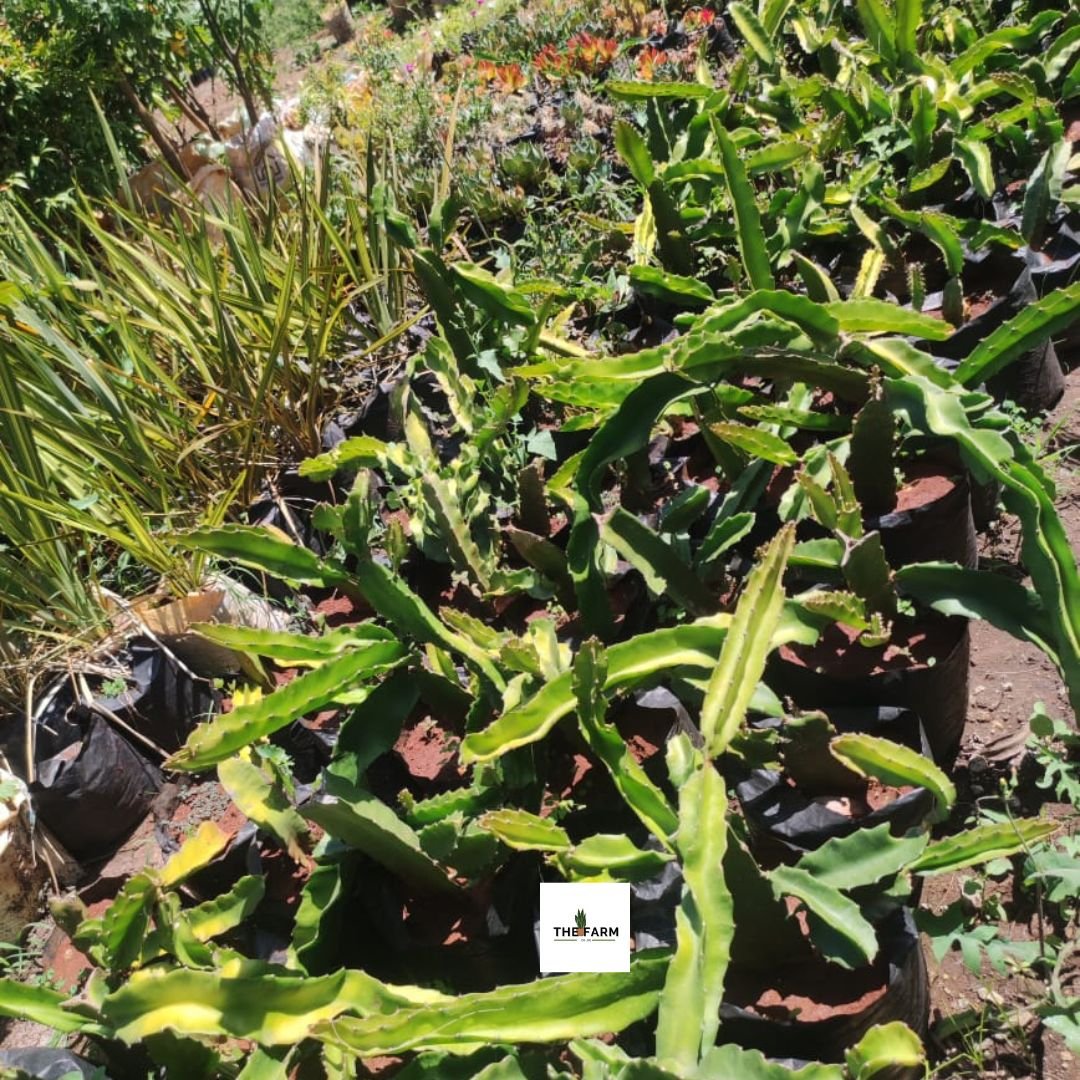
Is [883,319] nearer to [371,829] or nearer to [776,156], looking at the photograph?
[776,156]

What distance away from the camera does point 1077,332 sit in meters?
2.37

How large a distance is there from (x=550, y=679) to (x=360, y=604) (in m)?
0.85

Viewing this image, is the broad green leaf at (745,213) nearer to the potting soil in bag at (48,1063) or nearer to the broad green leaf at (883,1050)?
the broad green leaf at (883,1050)

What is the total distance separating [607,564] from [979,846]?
2.54ft

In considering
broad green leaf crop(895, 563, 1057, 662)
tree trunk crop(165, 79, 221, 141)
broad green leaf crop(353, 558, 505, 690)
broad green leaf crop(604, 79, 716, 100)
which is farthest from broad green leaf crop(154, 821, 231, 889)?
tree trunk crop(165, 79, 221, 141)

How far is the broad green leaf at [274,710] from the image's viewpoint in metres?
1.53

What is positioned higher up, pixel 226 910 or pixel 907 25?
pixel 907 25

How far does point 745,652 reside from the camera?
131 centimetres

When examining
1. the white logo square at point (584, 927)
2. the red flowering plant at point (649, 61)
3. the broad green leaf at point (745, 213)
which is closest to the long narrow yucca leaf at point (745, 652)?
the white logo square at point (584, 927)

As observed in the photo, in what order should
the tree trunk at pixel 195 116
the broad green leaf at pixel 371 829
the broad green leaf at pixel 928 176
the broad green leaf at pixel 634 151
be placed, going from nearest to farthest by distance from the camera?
the broad green leaf at pixel 371 829
the broad green leaf at pixel 634 151
the broad green leaf at pixel 928 176
the tree trunk at pixel 195 116

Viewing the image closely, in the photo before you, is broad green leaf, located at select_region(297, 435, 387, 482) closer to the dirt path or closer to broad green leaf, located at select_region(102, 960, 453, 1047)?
broad green leaf, located at select_region(102, 960, 453, 1047)

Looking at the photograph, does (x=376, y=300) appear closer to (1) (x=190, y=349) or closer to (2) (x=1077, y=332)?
(1) (x=190, y=349)

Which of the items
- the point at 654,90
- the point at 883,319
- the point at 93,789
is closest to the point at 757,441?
the point at 883,319

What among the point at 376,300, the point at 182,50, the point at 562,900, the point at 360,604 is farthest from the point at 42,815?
the point at 182,50
